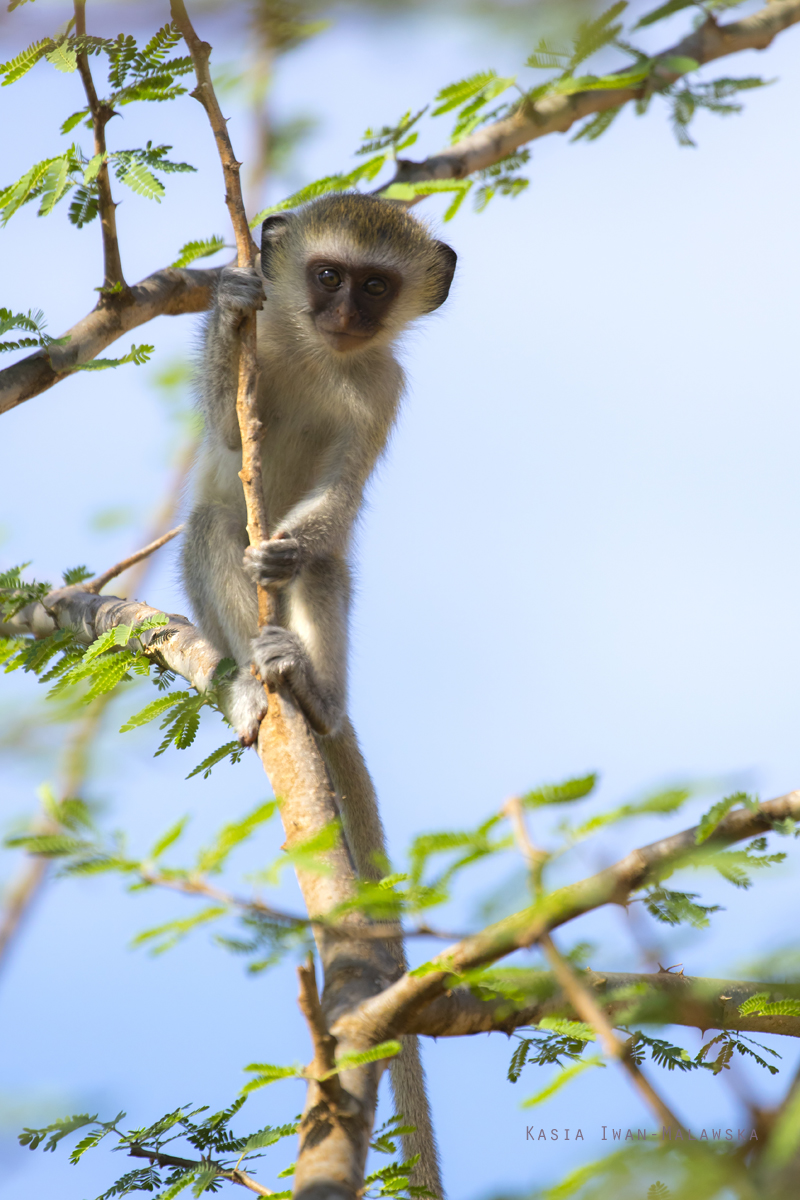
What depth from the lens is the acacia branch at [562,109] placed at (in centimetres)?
537

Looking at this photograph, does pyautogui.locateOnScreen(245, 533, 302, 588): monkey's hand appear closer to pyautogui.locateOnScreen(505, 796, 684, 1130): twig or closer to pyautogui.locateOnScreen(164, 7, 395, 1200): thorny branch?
pyautogui.locateOnScreen(164, 7, 395, 1200): thorny branch

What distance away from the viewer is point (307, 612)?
5023mm

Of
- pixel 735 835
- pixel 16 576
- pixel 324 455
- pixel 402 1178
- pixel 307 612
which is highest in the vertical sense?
pixel 324 455

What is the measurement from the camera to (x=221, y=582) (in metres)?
5.12

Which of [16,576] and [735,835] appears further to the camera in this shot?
[16,576]

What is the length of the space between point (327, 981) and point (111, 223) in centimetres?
352

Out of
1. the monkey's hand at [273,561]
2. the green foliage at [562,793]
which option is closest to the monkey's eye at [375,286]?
the monkey's hand at [273,561]

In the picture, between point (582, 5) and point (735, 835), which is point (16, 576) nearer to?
point (582, 5)

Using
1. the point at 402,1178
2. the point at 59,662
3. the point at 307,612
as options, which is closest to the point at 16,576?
the point at 59,662

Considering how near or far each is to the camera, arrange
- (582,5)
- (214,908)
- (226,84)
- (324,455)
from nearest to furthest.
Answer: (214,908) → (582,5) → (226,84) → (324,455)

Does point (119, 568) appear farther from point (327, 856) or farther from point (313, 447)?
point (327, 856)

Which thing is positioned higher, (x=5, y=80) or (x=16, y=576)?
(x=5, y=80)

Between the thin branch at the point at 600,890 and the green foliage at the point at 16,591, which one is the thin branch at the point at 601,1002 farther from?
the green foliage at the point at 16,591

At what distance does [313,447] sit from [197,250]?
1194 millimetres
